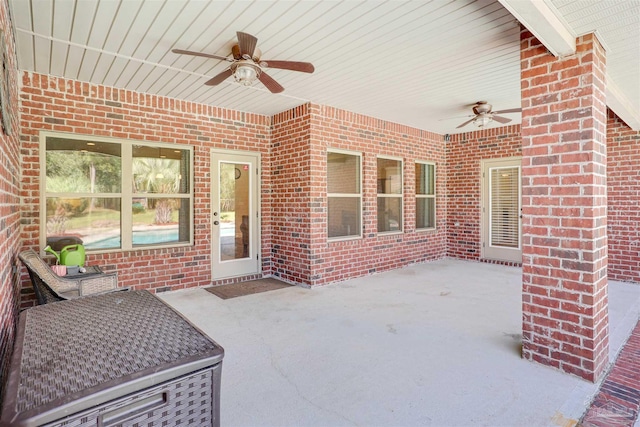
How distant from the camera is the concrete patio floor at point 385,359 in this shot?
86.0 inches

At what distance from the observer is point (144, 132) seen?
4.84 meters

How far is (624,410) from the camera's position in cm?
222

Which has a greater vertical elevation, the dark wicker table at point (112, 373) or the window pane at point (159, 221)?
the window pane at point (159, 221)

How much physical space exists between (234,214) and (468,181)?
5.15 meters

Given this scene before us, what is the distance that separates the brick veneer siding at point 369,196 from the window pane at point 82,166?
2.74 metres

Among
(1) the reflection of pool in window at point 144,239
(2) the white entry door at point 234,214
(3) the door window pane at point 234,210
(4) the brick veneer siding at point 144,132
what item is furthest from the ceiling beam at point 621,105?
(1) the reflection of pool in window at point 144,239

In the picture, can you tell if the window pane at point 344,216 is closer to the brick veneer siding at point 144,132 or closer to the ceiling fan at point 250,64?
the brick veneer siding at point 144,132

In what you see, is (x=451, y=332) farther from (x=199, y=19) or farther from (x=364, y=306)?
(x=199, y=19)

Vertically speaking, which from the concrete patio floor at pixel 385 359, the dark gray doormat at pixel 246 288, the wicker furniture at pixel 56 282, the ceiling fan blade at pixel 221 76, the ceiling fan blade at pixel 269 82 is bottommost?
the concrete patio floor at pixel 385 359

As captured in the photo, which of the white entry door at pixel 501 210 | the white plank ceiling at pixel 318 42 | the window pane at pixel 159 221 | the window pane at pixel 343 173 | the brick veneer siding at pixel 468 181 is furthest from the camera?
the brick veneer siding at pixel 468 181

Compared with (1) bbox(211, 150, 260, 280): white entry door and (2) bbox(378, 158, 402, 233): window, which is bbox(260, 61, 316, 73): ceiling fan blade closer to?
(1) bbox(211, 150, 260, 280): white entry door

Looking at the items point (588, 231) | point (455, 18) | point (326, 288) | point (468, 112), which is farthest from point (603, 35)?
point (326, 288)

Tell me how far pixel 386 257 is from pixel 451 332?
3134mm

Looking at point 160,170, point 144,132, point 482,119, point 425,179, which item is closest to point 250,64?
point 144,132
